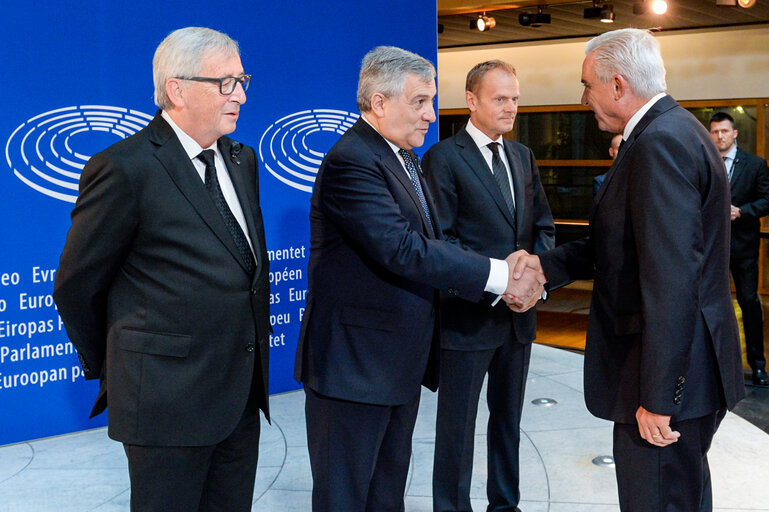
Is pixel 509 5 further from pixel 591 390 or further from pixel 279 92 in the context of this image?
pixel 591 390

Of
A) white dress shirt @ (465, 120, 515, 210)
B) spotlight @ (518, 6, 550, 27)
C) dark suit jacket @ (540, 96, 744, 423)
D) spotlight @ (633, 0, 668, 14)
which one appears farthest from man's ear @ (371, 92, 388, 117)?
spotlight @ (518, 6, 550, 27)

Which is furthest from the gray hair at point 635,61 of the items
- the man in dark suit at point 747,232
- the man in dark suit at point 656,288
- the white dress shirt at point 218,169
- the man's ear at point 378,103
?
the man in dark suit at point 747,232

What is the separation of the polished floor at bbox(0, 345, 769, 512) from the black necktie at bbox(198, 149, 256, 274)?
161 centimetres

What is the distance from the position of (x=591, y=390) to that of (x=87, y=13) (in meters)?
3.38

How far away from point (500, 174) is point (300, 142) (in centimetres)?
212

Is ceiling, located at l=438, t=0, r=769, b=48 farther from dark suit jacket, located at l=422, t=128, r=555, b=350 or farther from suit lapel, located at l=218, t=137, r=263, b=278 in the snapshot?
suit lapel, located at l=218, t=137, r=263, b=278

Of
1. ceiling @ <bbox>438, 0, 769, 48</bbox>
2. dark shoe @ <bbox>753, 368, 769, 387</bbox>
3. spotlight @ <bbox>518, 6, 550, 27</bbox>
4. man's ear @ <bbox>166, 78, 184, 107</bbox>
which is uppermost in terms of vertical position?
ceiling @ <bbox>438, 0, 769, 48</bbox>

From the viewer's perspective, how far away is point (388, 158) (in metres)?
2.54

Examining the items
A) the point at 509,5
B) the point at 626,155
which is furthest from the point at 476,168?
the point at 509,5

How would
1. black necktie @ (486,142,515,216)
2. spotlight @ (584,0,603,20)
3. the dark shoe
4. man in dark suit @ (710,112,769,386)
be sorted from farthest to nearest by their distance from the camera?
Answer: spotlight @ (584,0,603,20)
man in dark suit @ (710,112,769,386)
the dark shoe
black necktie @ (486,142,515,216)

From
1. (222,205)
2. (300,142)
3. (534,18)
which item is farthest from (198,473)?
(534,18)

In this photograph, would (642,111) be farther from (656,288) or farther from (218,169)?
(218,169)

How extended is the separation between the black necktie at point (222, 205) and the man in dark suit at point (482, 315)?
1193mm

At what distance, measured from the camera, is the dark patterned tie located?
2686mm
